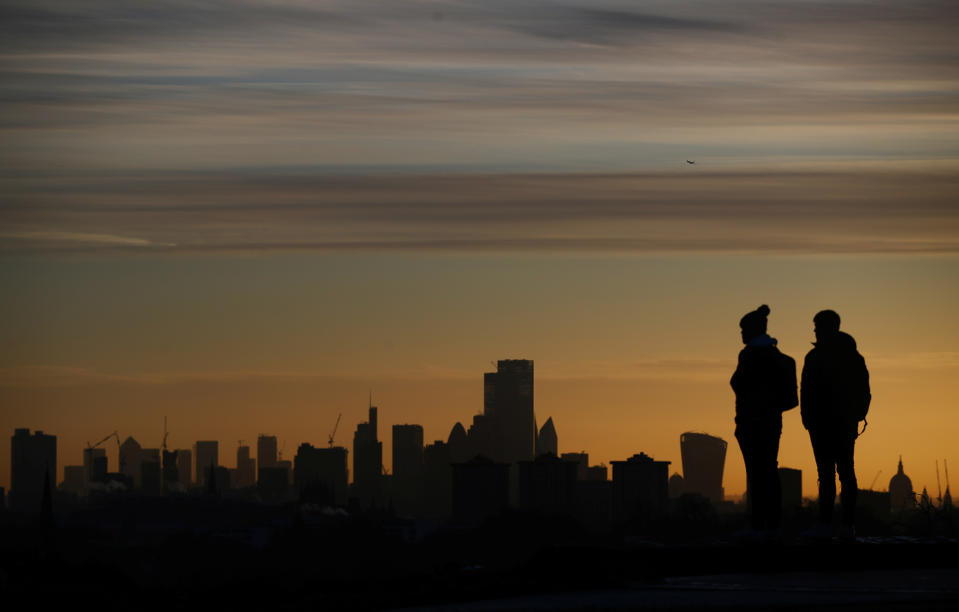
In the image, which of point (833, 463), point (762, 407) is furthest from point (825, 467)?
point (762, 407)

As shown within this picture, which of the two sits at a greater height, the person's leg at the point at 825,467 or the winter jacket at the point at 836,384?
the winter jacket at the point at 836,384

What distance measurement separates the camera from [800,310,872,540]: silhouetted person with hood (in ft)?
98.5

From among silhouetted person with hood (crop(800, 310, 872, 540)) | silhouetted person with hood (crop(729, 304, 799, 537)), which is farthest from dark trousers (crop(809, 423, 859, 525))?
silhouetted person with hood (crop(729, 304, 799, 537))

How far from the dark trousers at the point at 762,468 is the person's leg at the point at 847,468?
1.31m

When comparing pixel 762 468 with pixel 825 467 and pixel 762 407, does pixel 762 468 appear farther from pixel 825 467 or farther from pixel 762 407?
pixel 825 467

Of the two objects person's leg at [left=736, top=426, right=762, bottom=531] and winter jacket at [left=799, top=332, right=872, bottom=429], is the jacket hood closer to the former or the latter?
winter jacket at [left=799, top=332, right=872, bottom=429]

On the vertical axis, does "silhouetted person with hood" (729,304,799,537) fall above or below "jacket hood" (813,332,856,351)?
below

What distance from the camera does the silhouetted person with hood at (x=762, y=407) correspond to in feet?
96.0

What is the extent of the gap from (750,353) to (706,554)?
12.5 ft

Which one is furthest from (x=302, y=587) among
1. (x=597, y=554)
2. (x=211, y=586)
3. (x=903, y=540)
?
(x=903, y=540)

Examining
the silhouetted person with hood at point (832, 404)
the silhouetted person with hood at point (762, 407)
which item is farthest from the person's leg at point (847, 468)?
the silhouetted person with hood at point (762, 407)

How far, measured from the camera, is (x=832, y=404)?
98.5ft

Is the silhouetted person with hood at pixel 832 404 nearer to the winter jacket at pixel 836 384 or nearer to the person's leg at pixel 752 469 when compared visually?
the winter jacket at pixel 836 384

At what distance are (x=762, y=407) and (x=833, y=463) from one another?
82.7 inches
